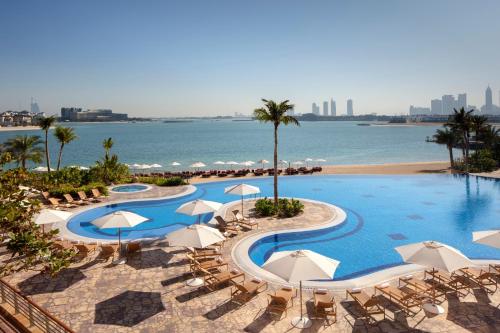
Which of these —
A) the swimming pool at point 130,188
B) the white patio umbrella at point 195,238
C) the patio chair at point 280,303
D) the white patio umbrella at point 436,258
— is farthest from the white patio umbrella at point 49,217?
the white patio umbrella at point 436,258

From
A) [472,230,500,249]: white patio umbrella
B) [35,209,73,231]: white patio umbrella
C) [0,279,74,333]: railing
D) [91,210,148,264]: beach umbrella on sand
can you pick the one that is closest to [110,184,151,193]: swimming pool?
[35,209,73,231]: white patio umbrella

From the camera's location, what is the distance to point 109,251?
44.8ft

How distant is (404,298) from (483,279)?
4.02m

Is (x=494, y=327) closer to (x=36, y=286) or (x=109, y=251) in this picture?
(x=109, y=251)

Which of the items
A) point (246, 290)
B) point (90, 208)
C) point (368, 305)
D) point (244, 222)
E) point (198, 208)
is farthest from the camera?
point (90, 208)

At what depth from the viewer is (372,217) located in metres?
21.3

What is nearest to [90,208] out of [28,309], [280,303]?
[28,309]

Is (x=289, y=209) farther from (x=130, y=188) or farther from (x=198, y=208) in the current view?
(x=130, y=188)

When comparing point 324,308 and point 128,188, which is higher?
point 128,188

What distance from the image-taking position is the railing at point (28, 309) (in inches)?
302

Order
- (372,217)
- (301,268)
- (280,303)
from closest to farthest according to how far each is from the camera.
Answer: (301,268) < (280,303) < (372,217)

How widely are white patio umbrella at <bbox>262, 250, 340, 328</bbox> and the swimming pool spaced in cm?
2172

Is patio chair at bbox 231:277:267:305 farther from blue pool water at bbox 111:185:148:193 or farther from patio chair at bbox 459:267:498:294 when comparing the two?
blue pool water at bbox 111:185:148:193

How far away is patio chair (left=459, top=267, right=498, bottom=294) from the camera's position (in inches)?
439
